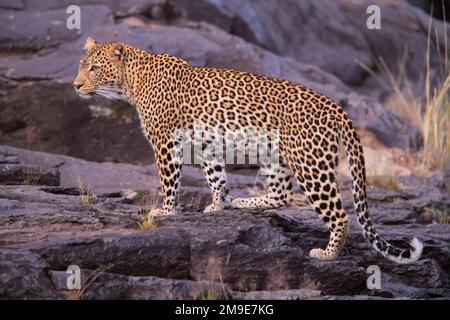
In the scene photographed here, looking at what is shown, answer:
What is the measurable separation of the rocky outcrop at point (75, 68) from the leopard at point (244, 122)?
5236 millimetres

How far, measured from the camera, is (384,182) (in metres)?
18.2

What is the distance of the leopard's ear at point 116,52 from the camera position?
13.5 meters

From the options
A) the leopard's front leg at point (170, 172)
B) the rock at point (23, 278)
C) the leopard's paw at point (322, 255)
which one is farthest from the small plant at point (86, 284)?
the leopard's paw at point (322, 255)

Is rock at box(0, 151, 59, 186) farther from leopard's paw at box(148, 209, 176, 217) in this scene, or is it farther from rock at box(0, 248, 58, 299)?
rock at box(0, 248, 58, 299)

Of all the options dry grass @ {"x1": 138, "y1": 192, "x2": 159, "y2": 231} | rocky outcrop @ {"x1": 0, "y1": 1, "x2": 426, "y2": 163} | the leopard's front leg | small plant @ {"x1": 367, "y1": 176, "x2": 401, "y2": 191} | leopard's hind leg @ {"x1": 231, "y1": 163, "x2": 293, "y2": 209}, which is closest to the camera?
dry grass @ {"x1": 138, "y1": 192, "x2": 159, "y2": 231}

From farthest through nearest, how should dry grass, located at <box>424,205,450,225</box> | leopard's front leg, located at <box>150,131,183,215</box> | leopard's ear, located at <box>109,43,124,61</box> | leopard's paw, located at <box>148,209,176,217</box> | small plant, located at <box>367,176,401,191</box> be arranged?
small plant, located at <box>367,176,401,191</box>, dry grass, located at <box>424,205,450,225</box>, leopard's ear, located at <box>109,43,124,61</box>, leopard's front leg, located at <box>150,131,183,215</box>, leopard's paw, located at <box>148,209,176,217</box>

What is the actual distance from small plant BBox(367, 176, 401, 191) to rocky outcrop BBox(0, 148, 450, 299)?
4282 mm

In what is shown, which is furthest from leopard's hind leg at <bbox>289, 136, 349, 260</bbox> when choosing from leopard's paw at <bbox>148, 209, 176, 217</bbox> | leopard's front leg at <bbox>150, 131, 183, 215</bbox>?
leopard's paw at <bbox>148, 209, 176, 217</bbox>

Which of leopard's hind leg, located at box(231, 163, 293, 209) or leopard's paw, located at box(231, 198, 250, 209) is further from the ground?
leopard's hind leg, located at box(231, 163, 293, 209)

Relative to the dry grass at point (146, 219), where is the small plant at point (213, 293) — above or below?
below

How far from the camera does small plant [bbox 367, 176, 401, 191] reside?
1817 centimetres

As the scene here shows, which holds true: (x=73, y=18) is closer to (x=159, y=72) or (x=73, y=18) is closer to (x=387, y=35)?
(x=159, y=72)

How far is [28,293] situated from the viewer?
10.1 meters

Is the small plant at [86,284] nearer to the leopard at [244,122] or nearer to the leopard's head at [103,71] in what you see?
the leopard at [244,122]
